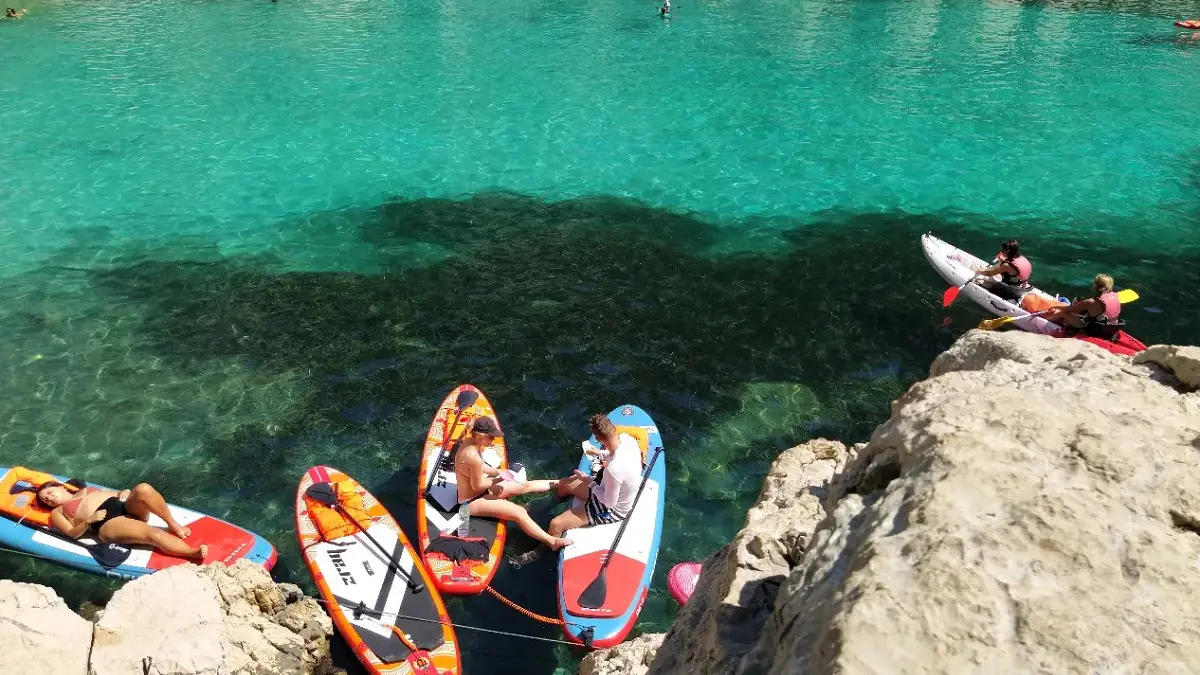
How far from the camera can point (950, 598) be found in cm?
259

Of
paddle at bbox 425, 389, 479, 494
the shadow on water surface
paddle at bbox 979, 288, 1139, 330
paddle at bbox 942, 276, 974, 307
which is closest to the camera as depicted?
paddle at bbox 425, 389, 479, 494

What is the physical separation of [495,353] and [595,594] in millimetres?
5119

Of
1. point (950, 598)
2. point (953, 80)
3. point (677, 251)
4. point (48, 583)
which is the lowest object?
point (48, 583)

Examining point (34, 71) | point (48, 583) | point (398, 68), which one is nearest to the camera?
point (48, 583)

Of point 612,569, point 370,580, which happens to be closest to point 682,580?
point 612,569

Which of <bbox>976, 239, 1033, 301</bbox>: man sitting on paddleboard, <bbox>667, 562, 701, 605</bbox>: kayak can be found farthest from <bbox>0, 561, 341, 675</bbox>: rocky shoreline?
<bbox>976, 239, 1033, 301</bbox>: man sitting on paddleboard

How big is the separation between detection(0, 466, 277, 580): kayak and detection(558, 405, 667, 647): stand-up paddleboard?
3432mm

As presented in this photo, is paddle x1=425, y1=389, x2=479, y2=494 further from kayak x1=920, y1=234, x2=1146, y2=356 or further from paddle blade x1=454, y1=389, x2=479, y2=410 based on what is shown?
kayak x1=920, y1=234, x2=1146, y2=356

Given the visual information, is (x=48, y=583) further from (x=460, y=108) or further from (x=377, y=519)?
(x=460, y=108)

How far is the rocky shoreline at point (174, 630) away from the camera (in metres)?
5.84

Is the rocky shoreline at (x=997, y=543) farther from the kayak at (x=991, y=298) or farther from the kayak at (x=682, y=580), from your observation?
the kayak at (x=991, y=298)

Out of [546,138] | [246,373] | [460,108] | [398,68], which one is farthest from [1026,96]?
[246,373]

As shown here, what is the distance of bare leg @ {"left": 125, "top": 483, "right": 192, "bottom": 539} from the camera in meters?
8.20

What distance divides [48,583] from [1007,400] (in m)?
9.73
